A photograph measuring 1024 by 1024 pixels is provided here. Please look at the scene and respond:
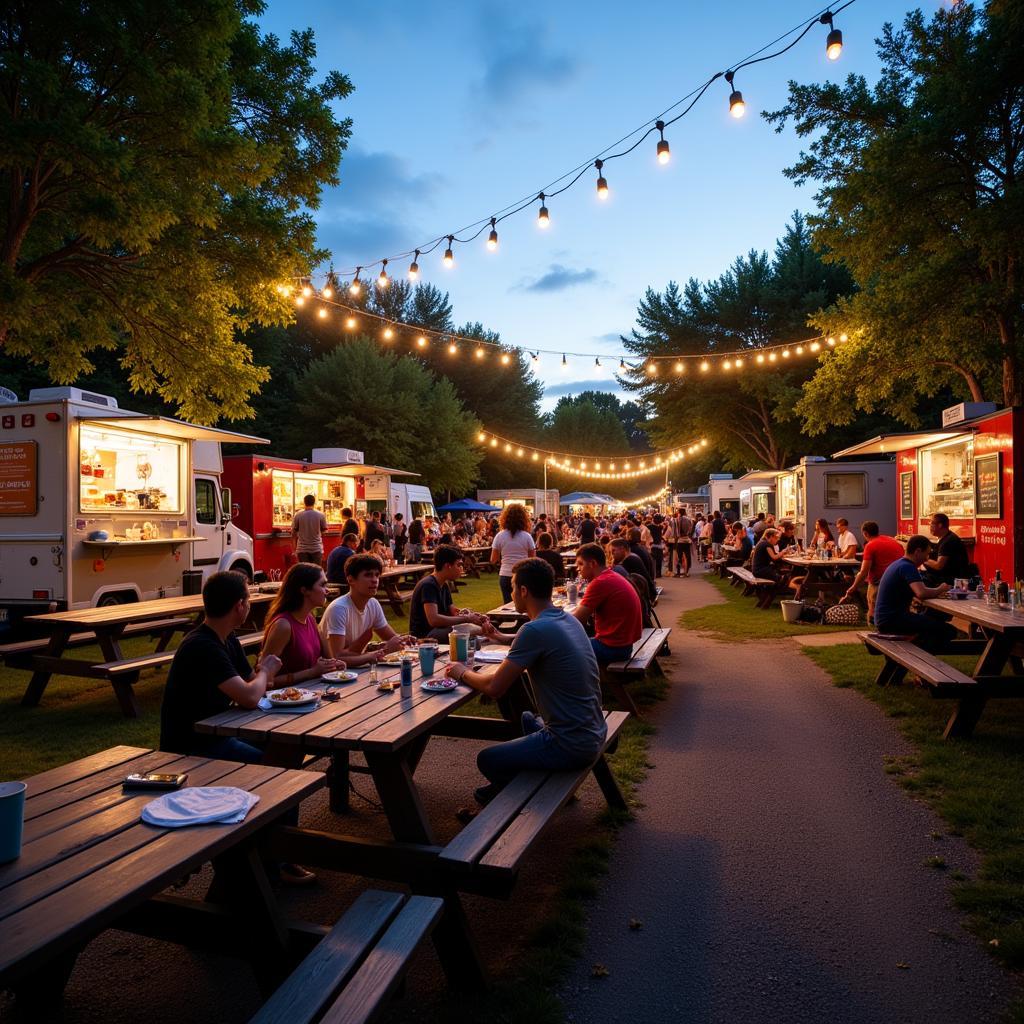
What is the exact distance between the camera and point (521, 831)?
9.33 feet

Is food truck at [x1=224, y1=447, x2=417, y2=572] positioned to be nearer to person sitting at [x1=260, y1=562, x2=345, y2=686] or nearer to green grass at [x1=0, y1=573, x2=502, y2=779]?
green grass at [x1=0, y1=573, x2=502, y2=779]

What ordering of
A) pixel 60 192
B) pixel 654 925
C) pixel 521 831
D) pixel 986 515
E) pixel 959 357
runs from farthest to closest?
pixel 959 357, pixel 986 515, pixel 60 192, pixel 654 925, pixel 521 831

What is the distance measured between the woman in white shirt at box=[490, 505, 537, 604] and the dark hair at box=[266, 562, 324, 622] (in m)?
5.58

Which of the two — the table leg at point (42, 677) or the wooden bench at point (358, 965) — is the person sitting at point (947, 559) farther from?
the table leg at point (42, 677)

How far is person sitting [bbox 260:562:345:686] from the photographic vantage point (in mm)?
4051

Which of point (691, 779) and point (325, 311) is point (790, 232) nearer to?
point (325, 311)

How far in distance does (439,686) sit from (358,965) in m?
1.87

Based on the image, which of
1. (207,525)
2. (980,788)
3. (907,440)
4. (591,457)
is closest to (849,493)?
(907,440)

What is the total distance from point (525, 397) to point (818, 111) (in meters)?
31.6

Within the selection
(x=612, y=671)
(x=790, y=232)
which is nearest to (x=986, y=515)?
(x=612, y=671)

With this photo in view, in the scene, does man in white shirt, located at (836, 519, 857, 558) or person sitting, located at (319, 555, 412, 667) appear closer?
person sitting, located at (319, 555, 412, 667)

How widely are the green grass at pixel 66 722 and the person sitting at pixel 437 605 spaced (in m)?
2.18

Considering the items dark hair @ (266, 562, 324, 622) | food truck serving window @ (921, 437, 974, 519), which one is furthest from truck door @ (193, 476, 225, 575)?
food truck serving window @ (921, 437, 974, 519)

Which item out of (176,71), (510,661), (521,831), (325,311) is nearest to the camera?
(521,831)
